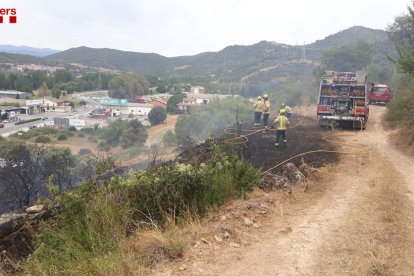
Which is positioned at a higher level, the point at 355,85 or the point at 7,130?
the point at 355,85

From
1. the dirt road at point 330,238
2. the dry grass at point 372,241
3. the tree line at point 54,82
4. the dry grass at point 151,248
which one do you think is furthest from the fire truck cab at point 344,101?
the tree line at point 54,82

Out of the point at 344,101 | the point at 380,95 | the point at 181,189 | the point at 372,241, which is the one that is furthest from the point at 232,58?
the point at 372,241

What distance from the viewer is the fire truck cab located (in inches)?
703

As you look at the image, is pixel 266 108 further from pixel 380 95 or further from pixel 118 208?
pixel 380 95

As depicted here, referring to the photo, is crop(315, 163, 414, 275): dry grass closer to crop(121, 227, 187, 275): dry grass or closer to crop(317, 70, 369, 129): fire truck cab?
crop(121, 227, 187, 275): dry grass

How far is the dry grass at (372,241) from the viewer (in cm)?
488

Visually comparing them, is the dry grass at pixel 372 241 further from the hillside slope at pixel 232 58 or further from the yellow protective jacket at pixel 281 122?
the hillside slope at pixel 232 58

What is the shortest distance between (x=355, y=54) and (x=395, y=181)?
46.3 metres

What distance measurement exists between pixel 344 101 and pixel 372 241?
13682 mm

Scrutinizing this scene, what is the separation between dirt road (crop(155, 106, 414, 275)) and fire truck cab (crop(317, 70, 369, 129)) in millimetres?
8498

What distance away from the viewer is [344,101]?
1823 cm

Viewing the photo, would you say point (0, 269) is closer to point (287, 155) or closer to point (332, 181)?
point (332, 181)

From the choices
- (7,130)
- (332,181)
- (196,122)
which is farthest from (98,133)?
(332,181)

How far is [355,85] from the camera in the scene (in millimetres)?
18031
